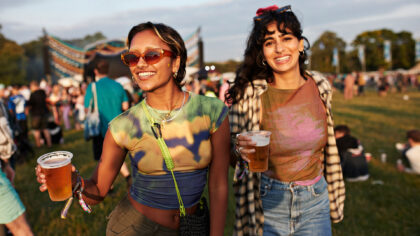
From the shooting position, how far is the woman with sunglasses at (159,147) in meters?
1.83

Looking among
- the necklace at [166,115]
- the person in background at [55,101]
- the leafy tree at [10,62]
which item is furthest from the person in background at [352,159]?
the leafy tree at [10,62]

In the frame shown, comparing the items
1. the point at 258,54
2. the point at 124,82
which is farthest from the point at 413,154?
the point at 124,82

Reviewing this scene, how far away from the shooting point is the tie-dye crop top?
183 centimetres

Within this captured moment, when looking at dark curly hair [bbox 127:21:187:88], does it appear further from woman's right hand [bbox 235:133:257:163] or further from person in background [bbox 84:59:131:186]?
person in background [bbox 84:59:131:186]

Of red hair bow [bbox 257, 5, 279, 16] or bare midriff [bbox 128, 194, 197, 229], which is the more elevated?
red hair bow [bbox 257, 5, 279, 16]

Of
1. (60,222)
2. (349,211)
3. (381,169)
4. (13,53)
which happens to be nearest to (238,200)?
(349,211)

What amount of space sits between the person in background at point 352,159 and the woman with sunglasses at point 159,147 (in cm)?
482

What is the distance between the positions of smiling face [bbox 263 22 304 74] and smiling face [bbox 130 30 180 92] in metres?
0.88

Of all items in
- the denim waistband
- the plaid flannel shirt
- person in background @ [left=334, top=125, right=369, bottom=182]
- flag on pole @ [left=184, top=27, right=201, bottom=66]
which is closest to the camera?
the denim waistband

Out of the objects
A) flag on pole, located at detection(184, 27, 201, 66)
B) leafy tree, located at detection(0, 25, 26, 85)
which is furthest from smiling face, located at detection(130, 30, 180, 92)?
Answer: leafy tree, located at detection(0, 25, 26, 85)

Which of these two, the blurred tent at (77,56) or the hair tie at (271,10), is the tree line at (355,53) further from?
the hair tie at (271,10)

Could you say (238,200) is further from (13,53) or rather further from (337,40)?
(337,40)

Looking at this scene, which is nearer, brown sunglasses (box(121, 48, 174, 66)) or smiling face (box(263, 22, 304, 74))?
brown sunglasses (box(121, 48, 174, 66))

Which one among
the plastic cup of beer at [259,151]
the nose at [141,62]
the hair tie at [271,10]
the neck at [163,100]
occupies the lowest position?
the plastic cup of beer at [259,151]
